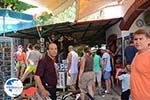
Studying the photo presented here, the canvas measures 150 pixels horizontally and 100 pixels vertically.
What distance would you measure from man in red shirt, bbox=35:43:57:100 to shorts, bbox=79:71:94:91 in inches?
158

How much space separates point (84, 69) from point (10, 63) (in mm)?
2664

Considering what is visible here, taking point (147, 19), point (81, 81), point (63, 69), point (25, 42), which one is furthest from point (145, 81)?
point (25, 42)

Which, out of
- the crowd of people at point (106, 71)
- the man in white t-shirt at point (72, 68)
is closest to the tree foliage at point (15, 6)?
the crowd of people at point (106, 71)

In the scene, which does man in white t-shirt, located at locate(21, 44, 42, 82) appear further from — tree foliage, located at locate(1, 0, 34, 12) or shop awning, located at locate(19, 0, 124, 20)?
tree foliage, located at locate(1, 0, 34, 12)

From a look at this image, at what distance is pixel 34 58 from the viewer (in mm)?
15625

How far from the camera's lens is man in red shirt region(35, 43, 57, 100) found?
7504 mm

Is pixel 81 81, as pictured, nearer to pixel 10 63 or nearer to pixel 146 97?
pixel 10 63

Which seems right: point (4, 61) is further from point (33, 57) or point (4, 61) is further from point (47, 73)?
point (33, 57)

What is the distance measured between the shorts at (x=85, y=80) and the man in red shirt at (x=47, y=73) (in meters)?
4.02

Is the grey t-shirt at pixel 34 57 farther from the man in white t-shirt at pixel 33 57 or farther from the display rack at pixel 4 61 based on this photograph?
the display rack at pixel 4 61

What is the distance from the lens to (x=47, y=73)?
761 cm

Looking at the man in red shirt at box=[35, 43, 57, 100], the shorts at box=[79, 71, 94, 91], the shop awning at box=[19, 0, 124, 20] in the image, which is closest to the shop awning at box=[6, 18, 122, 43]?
the shop awning at box=[19, 0, 124, 20]

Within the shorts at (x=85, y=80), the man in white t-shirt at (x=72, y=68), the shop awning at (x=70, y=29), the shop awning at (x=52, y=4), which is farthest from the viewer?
the shop awning at (x=70, y=29)

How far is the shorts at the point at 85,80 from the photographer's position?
462 inches
